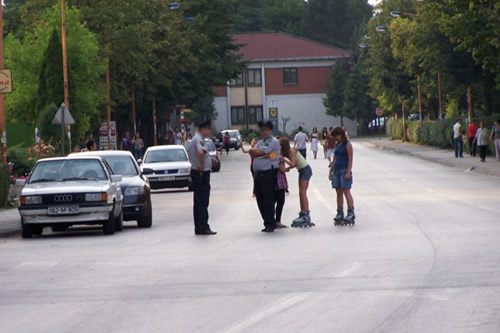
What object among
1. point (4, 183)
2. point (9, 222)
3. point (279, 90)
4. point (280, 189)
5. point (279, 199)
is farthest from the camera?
point (279, 90)

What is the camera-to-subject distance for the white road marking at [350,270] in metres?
13.8

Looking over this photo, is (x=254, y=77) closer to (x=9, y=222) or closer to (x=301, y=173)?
(x=9, y=222)

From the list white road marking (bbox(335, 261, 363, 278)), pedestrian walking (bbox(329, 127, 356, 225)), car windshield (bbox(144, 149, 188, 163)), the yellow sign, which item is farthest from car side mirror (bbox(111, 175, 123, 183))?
car windshield (bbox(144, 149, 188, 163))

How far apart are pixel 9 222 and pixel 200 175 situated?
19.5 feet

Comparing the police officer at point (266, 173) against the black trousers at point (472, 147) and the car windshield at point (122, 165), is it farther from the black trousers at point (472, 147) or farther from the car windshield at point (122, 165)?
the black trousers at point (472, 147)

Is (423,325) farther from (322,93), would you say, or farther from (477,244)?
(322,93)

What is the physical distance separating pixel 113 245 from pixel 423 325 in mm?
10152

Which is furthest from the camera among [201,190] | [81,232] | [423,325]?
[81,232]

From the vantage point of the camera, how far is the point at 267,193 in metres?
21.0

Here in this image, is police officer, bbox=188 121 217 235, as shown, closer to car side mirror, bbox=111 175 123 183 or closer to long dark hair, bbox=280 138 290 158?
car side mirror, bbox=111 175 123 183

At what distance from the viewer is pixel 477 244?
17.0 meters

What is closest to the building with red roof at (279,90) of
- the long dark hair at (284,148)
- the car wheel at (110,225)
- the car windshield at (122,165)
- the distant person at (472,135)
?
the distant person at (472,135)

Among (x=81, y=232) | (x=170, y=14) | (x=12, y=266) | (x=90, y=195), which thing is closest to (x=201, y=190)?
(x=90, y=195)

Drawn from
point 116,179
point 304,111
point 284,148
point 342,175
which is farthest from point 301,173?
point 304,111
